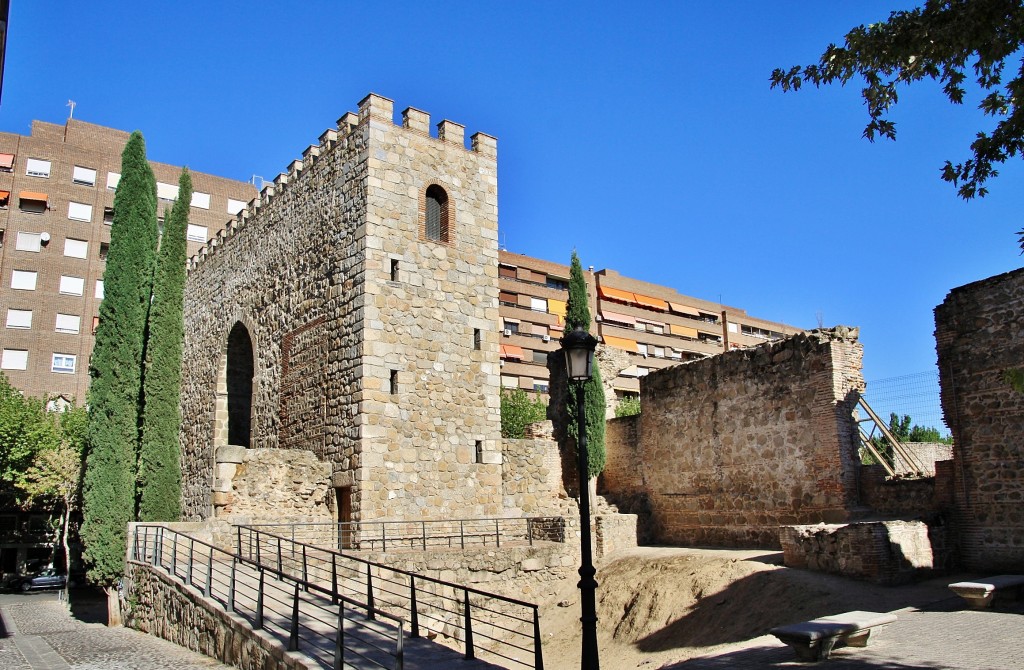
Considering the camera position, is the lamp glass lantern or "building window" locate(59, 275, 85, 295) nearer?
the lamp glass lantern

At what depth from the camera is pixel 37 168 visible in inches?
1741

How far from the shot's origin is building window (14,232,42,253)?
4238 centimetres

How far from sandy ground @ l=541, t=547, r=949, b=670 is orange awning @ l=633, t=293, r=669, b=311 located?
4530 cm

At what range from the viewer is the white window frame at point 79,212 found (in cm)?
4412

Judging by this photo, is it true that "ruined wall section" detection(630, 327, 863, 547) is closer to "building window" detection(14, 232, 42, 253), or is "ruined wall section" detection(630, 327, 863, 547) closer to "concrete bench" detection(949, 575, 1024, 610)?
"concrete bench" detection(949, 575, 1024, 610)

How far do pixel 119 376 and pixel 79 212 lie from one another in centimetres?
3163

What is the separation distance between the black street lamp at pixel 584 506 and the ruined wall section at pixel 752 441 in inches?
353

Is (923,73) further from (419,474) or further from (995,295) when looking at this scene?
(419,474)

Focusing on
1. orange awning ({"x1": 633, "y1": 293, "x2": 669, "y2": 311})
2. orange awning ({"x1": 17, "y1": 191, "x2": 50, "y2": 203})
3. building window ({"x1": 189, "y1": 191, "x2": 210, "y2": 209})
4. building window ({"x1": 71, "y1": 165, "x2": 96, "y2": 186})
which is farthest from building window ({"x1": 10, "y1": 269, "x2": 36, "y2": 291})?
orange awning ({"x1": 633, "y1": 293, "x2": 669, "y2": 311})

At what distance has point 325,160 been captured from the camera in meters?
18.9

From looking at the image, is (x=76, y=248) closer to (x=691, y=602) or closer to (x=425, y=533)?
(x=425, y=533)

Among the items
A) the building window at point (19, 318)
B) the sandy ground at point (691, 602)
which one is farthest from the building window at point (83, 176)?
the sandy ground at point (691, 602)

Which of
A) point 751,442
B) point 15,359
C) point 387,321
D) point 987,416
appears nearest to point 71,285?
point 15,359

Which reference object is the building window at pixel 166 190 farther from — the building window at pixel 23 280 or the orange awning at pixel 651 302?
the orange awning at pixel 651 302
